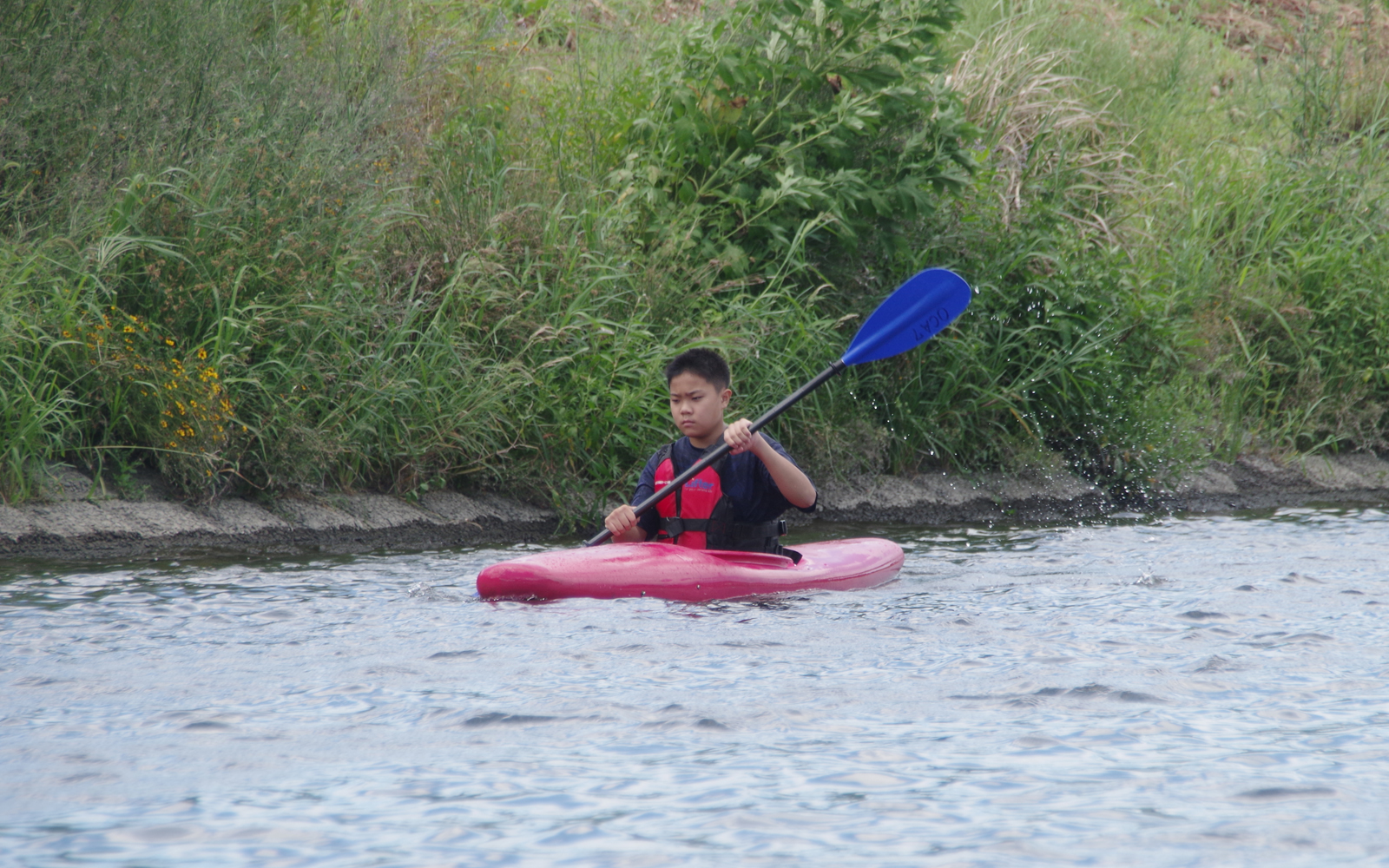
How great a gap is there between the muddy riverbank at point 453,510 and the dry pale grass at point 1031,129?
1.63 meters

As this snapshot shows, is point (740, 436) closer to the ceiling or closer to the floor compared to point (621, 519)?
closer to the ceiling

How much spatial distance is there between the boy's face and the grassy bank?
1.23 meters

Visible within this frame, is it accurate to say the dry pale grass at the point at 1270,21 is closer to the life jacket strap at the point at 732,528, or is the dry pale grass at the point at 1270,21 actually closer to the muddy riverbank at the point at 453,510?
the muddy riverbank at the point at 453,510

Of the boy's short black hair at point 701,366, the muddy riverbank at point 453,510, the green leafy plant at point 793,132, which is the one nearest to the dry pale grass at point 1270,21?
the muddy riverbank at point 453,510

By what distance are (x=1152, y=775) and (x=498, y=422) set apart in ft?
13.2

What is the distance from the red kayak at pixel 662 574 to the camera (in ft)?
14.4

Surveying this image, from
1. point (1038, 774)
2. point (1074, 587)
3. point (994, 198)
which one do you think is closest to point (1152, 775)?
point (1038, 774)

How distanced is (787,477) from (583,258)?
2.34m

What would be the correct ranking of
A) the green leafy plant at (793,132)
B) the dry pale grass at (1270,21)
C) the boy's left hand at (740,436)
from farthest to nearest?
the dry pale grass at (1270,21) < the green leafy plant at (793,132) < the boy's left hand at (740,436)

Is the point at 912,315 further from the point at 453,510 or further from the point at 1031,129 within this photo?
the point at 1031,129

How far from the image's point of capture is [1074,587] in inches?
192

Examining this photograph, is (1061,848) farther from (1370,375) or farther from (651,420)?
(1370,375)

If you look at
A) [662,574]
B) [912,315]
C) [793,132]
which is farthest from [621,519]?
[793,132]

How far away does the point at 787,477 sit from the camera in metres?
4.86
